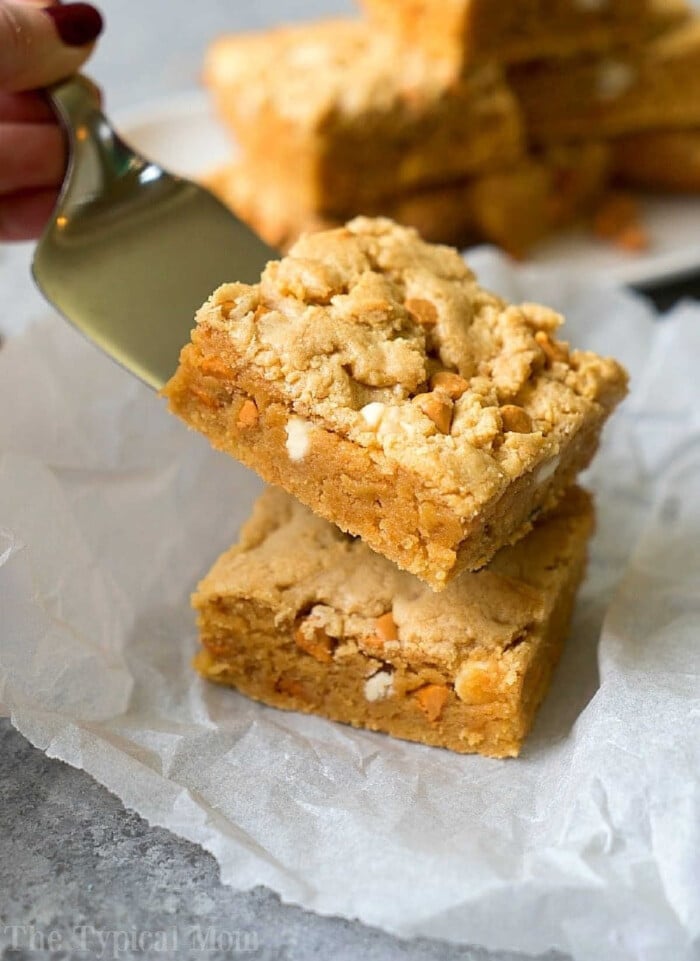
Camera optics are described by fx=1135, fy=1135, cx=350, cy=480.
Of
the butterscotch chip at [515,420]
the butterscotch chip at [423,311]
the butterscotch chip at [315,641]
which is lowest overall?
the butterscotch chip at [315,641]

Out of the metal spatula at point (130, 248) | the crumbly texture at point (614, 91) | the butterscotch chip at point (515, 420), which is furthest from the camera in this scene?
the crumbly texture at point (614, 91)

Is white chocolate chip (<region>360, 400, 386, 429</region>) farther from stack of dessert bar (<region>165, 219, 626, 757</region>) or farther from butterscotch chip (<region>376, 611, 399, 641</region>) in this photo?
butterscotch chip (<region>376, 611, 399, 641</region>)

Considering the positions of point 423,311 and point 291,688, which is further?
point 291,688

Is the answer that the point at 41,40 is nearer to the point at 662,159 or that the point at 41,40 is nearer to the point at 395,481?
the point at 395,481

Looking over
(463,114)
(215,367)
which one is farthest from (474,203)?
(215,367)

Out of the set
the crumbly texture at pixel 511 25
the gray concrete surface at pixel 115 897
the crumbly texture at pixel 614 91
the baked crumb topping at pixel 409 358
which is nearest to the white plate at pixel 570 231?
the crumbly texture at pixel 614 91

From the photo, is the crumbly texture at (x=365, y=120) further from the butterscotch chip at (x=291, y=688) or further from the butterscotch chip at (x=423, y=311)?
the butterscotch chip at (x=291, y=688)

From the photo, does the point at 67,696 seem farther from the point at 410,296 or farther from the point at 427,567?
the point at 410,296
